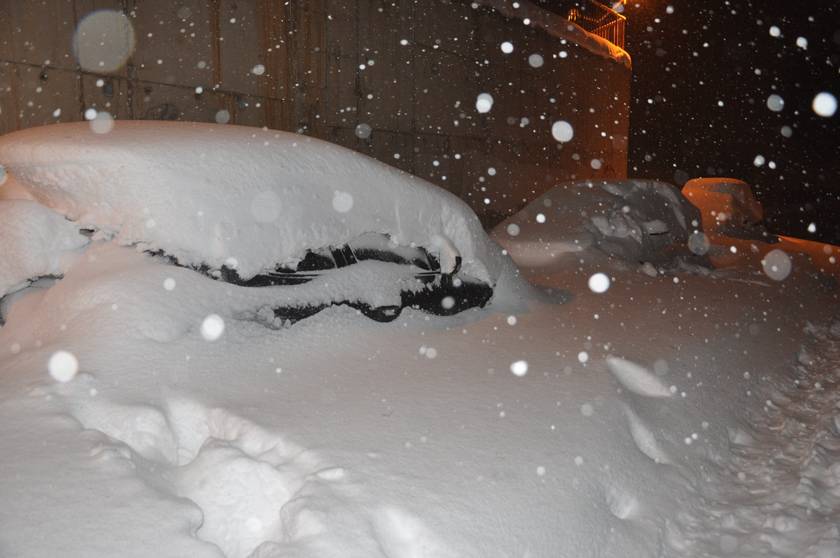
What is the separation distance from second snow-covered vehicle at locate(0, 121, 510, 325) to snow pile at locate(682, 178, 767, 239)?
29.7ft

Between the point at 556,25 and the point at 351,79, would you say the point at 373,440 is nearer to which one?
the point at 351,79

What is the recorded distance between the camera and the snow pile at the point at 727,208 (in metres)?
11.2

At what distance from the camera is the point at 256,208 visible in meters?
3.05

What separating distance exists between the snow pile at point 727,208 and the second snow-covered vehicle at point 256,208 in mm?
9053

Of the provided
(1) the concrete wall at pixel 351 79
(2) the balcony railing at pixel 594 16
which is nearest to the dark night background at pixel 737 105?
(2) the balcony railing at pixel 594 16

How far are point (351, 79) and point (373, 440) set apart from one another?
20.7 ft

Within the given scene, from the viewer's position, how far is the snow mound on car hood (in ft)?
9.44

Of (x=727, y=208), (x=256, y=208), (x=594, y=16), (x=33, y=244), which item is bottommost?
(x=727, y=208)

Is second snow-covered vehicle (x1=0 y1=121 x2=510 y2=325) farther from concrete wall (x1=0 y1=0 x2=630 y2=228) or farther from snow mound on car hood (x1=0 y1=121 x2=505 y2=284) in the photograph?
concrete wall (x1=0 y1=0 x2=630 y2=228)

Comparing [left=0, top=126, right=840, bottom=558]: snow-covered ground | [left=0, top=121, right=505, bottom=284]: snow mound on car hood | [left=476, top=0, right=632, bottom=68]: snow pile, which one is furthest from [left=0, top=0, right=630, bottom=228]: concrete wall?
[left=0, top=126, right=840, bottom=558]: snow-covered ground

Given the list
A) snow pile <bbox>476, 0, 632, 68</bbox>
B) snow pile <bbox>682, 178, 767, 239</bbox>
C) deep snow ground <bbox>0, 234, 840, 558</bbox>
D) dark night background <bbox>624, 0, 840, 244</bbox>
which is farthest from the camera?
dark night background <bbox>624, 0, 840, 244</bbox>

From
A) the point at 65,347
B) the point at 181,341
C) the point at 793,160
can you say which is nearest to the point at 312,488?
the point at 181,341

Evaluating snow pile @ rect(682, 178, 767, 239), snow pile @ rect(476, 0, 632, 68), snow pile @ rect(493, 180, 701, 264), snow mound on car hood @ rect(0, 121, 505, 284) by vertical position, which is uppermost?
snow pile @ rect(476, 0, 632, 68)

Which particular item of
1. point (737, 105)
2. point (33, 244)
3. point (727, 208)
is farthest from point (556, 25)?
point (737, 105)
